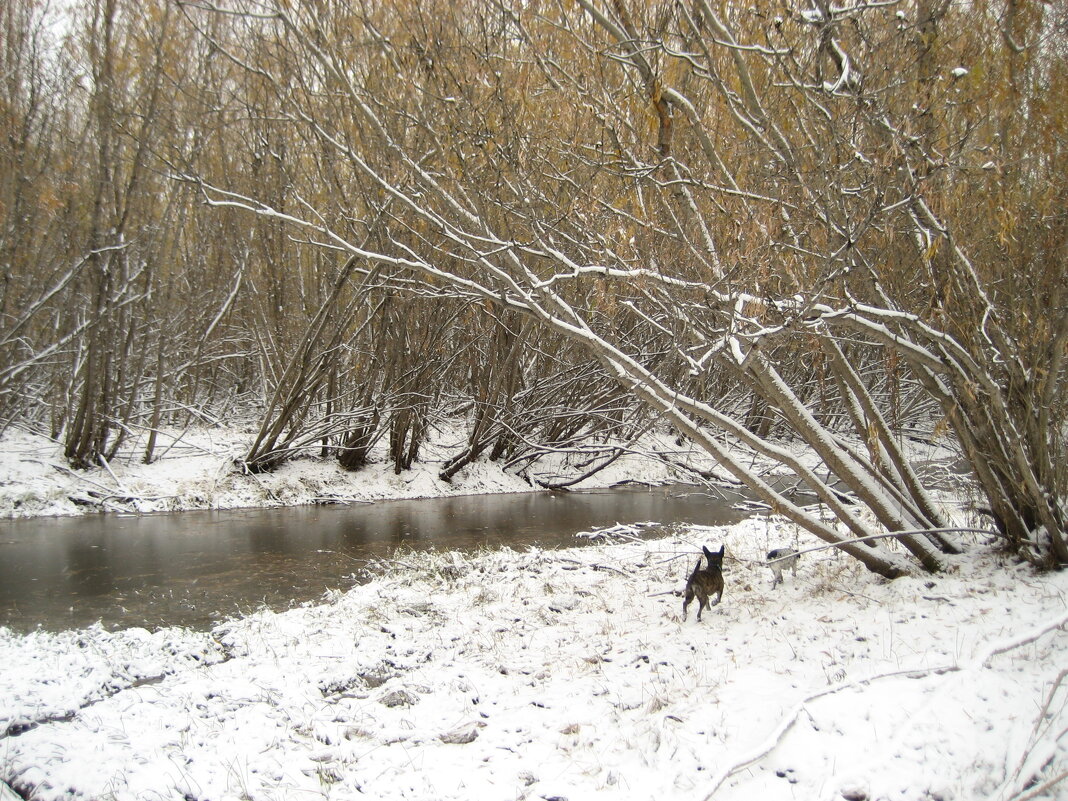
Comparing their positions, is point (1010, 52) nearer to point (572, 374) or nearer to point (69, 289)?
point (572, 374)

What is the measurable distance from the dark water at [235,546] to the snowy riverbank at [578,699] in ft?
3.65

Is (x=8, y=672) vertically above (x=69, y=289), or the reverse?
(x=69, y=289)

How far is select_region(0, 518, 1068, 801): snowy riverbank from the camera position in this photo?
3295 millimetres

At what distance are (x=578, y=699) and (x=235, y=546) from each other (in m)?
6.74

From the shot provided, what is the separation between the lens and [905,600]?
200 inches

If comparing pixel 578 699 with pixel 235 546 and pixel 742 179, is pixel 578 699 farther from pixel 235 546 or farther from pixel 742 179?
pixel 235 546

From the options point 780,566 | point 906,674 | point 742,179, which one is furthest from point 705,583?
point 742,179

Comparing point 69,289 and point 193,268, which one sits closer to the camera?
point 69,289

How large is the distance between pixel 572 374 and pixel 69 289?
9962mm

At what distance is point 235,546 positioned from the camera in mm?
9547

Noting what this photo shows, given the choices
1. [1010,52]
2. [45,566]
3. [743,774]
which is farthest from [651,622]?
[45,566]

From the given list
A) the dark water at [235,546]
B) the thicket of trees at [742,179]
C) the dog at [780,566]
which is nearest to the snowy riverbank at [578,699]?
the dog at [780,566]

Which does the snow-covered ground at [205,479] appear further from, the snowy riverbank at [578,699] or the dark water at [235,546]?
the snowy riverbank at [578,699]

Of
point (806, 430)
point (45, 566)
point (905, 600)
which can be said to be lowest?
point (45, 566)
